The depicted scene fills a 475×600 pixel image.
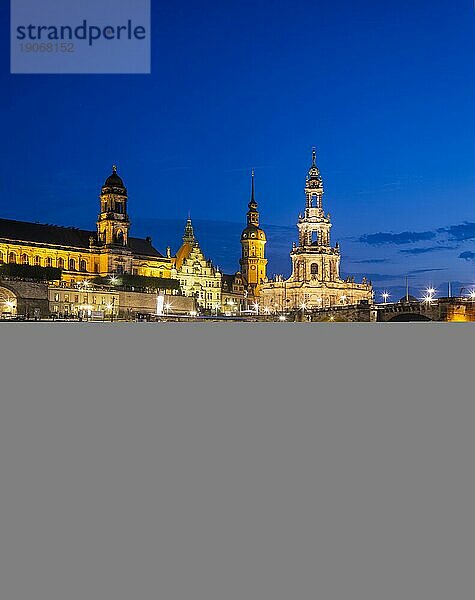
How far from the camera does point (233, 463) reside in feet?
34.2

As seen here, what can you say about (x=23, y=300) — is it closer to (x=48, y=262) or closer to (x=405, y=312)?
(x=48, y=262)

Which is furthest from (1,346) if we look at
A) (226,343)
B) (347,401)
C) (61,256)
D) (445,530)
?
(61,256)

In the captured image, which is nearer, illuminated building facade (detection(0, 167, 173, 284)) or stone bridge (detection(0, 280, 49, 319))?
stone bridge (detection(0, 280, 49, 319))

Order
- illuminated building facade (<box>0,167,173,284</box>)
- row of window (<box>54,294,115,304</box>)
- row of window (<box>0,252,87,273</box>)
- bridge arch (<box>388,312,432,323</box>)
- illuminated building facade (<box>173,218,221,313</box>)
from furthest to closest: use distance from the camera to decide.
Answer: illuminated building facade (<box>173,218,221,313</box>), illuminated building facade (<box>0,167,173,284</box>), row of window (<box>0,252,87,273</box>), row of window (<box>54,294,115,304</box>), bridge arch (<box>388,312,432,323</box>)

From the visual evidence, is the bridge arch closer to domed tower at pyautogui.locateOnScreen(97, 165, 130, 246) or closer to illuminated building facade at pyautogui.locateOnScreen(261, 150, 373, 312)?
illuminated building facade at pyautogui.locateOnScreen(261, 150, 373, 312)

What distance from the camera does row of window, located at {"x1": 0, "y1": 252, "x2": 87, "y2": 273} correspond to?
1511 inches

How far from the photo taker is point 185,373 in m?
11.6

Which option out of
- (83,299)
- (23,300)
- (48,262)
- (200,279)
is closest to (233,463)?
(23,300)

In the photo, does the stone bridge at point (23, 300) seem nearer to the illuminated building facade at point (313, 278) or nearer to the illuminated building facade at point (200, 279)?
the illuminated building facade at point (200, 279)

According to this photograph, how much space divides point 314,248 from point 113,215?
13112mm

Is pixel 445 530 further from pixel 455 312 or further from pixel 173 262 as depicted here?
pixel 173 262

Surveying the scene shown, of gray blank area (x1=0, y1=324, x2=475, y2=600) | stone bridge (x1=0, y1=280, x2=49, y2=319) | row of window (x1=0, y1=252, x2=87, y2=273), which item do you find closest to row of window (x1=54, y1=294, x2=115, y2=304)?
stone bridge (x1=0, y1=280, x2=49, y2=319)

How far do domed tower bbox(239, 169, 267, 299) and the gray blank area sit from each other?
3683 cm

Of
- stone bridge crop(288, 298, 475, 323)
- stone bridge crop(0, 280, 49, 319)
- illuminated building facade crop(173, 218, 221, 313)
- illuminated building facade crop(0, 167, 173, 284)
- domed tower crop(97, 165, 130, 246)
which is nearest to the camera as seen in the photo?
stone bridge crop(288, 298, 475, 323)
